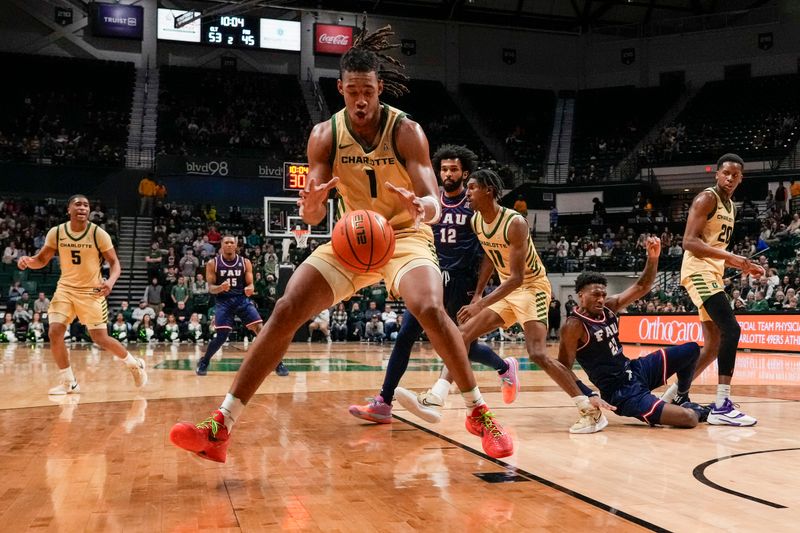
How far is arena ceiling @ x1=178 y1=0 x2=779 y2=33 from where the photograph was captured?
32344 millimetres

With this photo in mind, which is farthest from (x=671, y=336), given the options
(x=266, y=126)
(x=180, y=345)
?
(x=266, y=126)

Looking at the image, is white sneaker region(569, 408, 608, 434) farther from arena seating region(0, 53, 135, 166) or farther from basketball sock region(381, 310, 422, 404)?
arena seating region(0, 53, 135, 166)

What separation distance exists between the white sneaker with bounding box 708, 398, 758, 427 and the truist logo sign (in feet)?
91.8

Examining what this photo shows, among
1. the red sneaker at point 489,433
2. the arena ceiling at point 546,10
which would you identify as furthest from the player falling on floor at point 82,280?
the arena ceiling at point 546,10

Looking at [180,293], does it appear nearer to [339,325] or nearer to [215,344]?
[339,325]

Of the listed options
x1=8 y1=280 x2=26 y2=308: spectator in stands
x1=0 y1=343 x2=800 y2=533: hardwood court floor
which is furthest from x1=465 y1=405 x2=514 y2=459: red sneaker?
x1=8 y1=280 x2=26 y2=308: spectator in stands

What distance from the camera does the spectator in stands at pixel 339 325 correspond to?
19.6 metres

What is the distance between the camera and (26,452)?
4359 mm

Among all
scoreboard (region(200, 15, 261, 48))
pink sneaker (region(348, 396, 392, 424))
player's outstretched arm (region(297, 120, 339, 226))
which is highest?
scoreboard (region(200, 15, 261, 48))

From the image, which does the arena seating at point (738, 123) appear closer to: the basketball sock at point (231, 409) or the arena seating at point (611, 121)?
the arena seating at point (611, 121)

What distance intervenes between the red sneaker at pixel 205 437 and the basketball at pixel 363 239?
98 cm

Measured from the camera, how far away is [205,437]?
356cm

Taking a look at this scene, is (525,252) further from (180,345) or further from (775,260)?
(775,260)

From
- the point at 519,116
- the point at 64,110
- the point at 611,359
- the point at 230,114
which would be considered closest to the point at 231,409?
the point at 611,359
